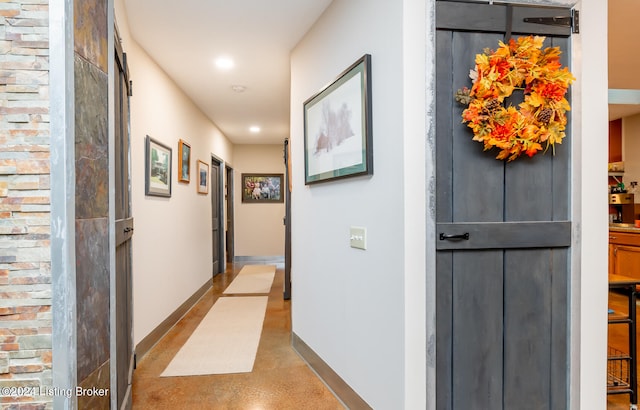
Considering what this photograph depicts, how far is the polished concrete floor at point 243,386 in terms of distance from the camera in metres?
2.21

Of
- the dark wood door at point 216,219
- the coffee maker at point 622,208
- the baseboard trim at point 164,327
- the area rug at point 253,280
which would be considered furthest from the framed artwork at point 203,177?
the coffee maker at point 622,208

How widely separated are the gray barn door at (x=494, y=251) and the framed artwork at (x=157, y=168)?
8.01ft

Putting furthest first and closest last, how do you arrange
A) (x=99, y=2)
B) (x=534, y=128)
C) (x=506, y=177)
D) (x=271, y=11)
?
(x=271, y=11) → (x=506, y=177) → (x=534, y=128) → (x=99, y=2)

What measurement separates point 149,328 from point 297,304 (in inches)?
50.2

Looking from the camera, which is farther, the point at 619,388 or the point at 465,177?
the point at 619,388

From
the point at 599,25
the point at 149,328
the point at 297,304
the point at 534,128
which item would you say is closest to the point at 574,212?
the point at 534,128

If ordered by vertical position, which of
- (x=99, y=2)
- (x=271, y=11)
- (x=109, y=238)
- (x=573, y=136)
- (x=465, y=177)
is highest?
(x=271, y=11)

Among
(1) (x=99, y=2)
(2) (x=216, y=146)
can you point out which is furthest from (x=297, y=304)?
(2) (x=216, y=146)

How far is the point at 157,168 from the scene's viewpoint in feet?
10.7

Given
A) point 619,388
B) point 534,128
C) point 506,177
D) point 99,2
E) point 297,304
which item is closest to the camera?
point 99,2

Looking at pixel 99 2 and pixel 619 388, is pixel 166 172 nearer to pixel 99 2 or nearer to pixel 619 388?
pixel 99 2

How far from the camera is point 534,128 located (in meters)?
1.57

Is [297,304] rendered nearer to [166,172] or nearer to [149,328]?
[149,328]

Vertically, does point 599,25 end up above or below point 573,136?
above
